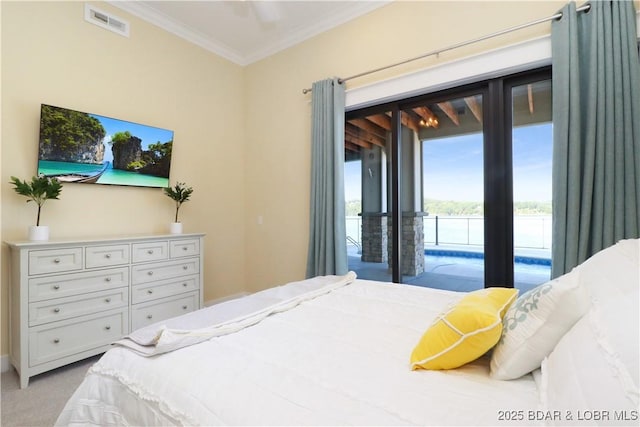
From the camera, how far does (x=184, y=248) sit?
9.67 feet

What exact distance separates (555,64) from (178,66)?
348 cm

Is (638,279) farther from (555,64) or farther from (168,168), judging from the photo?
(168,168)

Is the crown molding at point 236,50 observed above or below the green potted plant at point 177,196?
above

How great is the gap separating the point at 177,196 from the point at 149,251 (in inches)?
27.7

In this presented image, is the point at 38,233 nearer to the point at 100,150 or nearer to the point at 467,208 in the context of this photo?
the point at 100,150

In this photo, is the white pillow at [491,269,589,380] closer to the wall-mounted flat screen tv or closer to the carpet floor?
the carpet floor

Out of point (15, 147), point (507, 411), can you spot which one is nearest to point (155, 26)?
point (15, 147)

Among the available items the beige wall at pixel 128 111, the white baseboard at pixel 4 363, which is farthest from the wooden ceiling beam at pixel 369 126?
the white baseboard at pixel 4 363

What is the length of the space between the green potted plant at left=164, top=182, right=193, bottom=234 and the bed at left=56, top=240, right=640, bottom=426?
6.52 feet

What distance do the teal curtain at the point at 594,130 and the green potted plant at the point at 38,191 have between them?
3.60 m

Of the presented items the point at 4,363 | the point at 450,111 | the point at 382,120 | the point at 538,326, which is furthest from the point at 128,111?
the point at 538,326

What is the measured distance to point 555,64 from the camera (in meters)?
2.06

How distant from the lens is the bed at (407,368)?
2.26 ft

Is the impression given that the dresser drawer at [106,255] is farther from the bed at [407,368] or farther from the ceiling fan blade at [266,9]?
the ceiling fan blade at [266,9]
